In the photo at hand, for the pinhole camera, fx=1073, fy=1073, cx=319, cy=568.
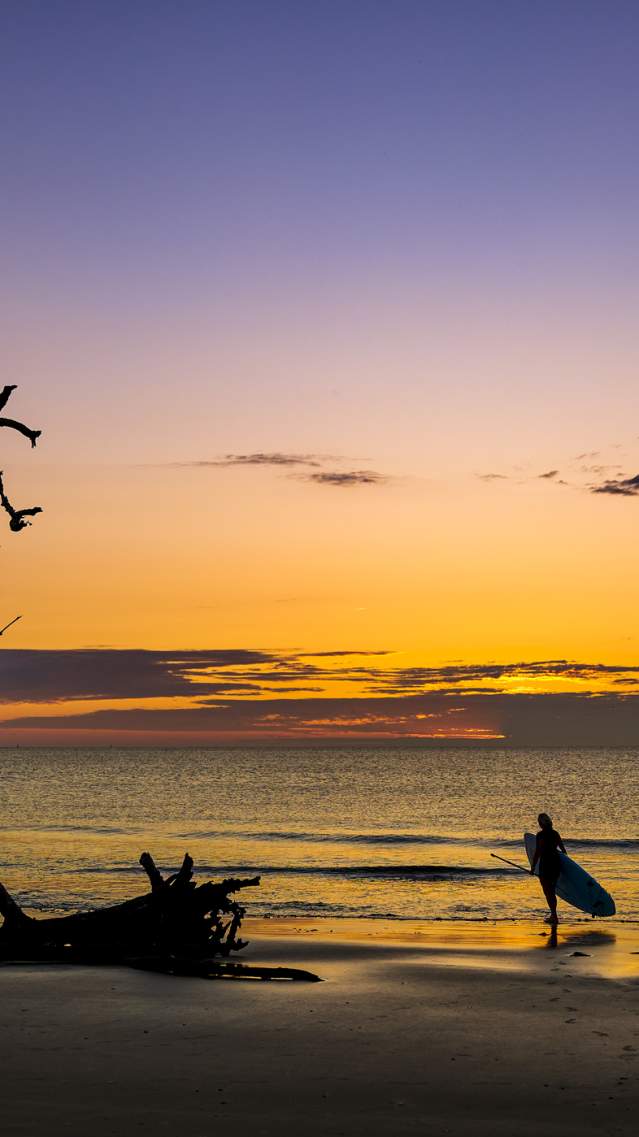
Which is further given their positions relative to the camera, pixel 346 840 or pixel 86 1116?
pixel 346 840

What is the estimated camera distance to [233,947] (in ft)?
60.4

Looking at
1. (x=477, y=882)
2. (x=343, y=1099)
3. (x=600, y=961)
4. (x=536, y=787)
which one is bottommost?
(x=536, y=787)

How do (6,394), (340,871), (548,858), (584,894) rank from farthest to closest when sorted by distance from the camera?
(340,871) < (584,894) < (548,858) < (6,394)

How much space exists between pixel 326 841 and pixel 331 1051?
147ft

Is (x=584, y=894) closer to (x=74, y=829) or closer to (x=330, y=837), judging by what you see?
(x=330, y=837)

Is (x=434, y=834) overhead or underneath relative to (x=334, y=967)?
underneath

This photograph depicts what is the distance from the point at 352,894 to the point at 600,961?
14992 mm

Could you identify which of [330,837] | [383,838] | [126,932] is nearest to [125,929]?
[126,932]

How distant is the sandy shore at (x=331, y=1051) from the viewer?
380 inches

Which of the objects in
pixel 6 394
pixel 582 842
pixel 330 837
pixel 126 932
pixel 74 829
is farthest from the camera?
pixel 74 829

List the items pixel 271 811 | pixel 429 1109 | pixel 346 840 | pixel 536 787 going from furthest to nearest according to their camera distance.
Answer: pixel 536 787 → pixel 271 811 → pixel 346 840 → pixel 429 1109

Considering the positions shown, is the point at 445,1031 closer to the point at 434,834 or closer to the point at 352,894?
the point at 352,894

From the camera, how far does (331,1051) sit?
11953mm

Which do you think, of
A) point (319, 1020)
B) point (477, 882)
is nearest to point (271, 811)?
point (477, 882)
